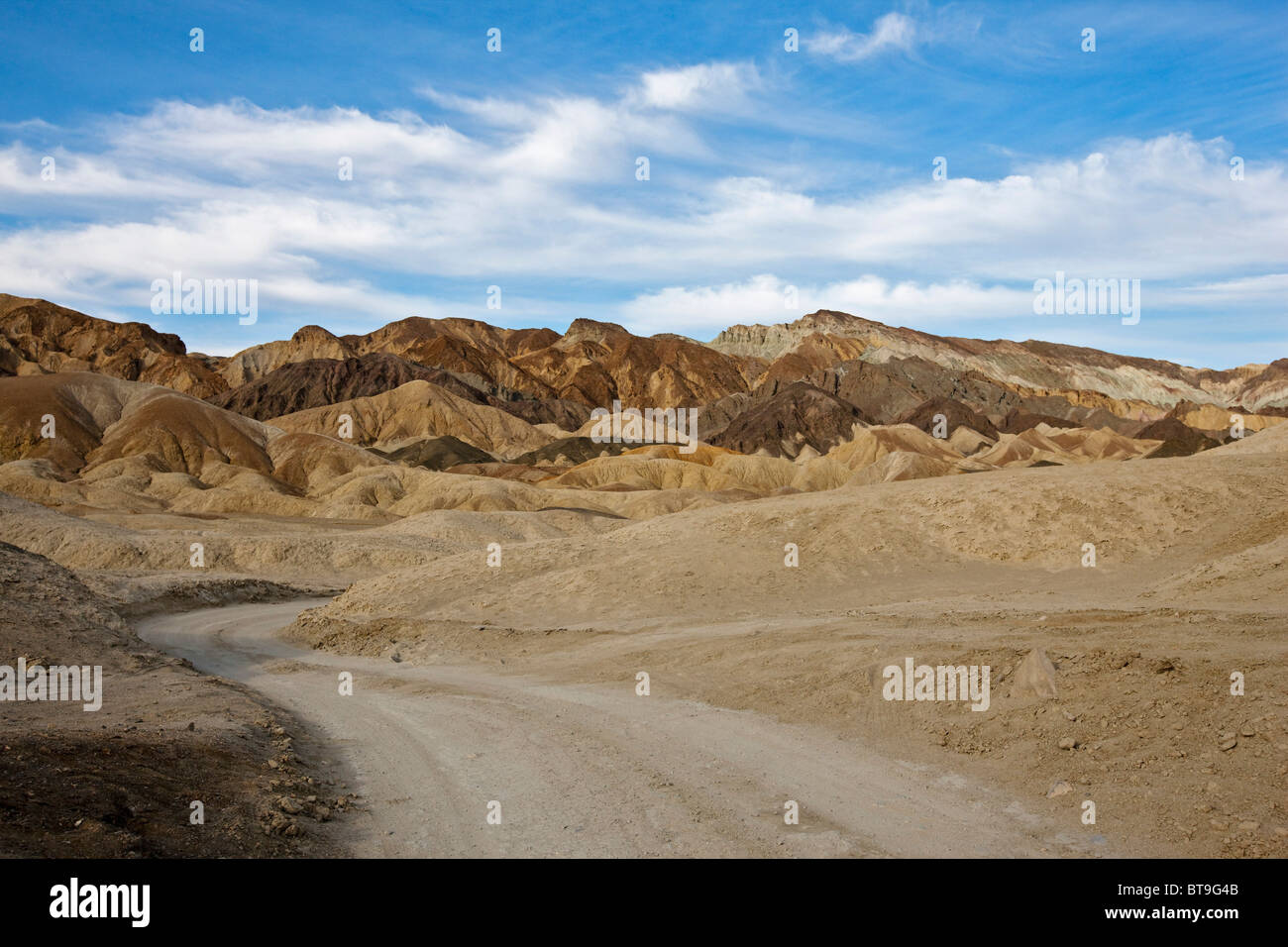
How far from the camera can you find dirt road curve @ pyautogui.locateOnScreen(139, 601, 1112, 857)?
30.1 feet

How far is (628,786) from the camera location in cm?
1119

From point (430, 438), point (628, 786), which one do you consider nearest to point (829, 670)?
point (628, 786)

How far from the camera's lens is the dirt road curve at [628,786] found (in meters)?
9.17

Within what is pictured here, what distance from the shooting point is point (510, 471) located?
119188 mm

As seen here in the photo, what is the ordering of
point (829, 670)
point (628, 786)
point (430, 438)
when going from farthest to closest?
1. point (430, 438)
2. point (829, 670)
3. point (628, 786)

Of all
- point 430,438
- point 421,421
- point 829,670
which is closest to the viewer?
point 829,670

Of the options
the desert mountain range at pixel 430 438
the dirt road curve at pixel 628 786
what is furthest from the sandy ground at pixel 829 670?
the desert mountain range at pixel 430 438

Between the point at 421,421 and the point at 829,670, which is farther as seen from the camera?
the point at 421,421

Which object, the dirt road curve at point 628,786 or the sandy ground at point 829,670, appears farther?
the sandy ground at point 829,670

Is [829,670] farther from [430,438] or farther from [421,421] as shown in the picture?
[421,421]

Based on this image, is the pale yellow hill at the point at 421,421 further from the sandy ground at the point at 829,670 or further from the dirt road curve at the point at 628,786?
the dirt road curve at the point at 628,786

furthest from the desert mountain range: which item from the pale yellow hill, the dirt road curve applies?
the dirt road curve

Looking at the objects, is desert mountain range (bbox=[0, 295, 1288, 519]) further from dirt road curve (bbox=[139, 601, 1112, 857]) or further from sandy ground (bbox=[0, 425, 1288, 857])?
dirt road curve (bbox=[139, 601, 1112, 857])
